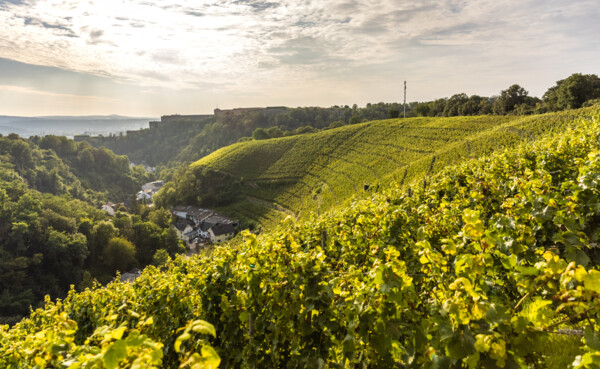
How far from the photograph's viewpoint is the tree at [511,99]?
51.2 metres

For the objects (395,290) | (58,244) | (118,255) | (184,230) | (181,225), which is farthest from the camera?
(181,225)

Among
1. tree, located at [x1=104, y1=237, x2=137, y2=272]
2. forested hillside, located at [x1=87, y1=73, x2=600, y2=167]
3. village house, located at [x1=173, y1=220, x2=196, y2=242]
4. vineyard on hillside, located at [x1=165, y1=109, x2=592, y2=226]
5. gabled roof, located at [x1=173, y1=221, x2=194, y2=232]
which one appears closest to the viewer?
vineyard on hillside, located at [x1=165, y1=109, x2=592, y2=226]

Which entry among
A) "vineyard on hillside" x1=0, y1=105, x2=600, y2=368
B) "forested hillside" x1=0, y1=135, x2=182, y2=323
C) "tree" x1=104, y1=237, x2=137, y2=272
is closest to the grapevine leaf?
"vineyard on hillside" x1=0, y1=105, x2=600, y2=368

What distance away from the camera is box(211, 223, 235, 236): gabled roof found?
5279cm

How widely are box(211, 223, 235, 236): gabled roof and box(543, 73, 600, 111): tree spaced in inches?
2061

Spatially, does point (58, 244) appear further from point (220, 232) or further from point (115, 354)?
point (115, 354)

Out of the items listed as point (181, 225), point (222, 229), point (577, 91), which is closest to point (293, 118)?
point (181, 225)

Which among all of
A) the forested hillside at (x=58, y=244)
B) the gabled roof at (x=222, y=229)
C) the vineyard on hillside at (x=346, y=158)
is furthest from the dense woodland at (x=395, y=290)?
the gabled roof at (x=222, y=229)

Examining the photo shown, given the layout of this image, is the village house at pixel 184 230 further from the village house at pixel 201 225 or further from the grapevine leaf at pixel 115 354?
the grapevine leaf at pixel 115 354

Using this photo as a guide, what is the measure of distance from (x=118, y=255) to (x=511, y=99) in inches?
2659

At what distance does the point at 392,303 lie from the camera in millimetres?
2613

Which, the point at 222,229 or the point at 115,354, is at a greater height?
the point at 115,354

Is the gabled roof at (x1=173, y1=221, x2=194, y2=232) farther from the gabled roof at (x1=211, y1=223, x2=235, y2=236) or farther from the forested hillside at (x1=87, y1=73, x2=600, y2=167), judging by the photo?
the forested hillside at (x1=87, y1=73, x2=600, y2=167)

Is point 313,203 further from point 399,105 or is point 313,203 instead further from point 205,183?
point 399,105
